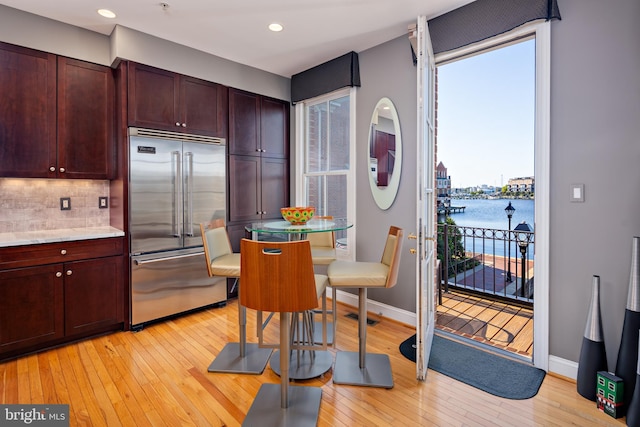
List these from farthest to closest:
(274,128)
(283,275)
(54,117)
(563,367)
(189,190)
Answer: (274,128) → (189,190) → (54,117) → (563,367) → (283,275)

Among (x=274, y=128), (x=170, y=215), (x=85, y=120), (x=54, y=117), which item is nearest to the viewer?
(x=54, y=117)

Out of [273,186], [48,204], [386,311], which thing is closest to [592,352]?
[386,311]

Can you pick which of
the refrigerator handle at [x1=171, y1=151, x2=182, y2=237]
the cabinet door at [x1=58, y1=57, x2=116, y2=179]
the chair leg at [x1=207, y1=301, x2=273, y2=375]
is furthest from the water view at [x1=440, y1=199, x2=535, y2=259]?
the cabinet door at [x1=58, y1=57, x2=116, y2=179]

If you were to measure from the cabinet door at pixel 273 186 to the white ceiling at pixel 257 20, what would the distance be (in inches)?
50.4

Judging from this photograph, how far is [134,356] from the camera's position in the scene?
2.55m

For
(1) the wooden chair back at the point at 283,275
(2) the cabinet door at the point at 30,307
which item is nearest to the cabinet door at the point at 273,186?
(2) the cabinet door at the point at 30,307

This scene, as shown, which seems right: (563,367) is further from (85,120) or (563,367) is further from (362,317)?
(85,120)

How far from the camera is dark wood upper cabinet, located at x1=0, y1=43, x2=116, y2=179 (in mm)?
2623

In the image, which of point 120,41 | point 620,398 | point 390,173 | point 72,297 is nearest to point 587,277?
point 620,398

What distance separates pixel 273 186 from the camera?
4.19 meters

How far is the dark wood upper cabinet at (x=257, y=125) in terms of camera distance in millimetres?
3791

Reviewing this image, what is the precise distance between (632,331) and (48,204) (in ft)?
14.5

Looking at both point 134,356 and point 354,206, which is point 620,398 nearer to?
point 354,206

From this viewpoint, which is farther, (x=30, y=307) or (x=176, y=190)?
(x=176, y=190)
